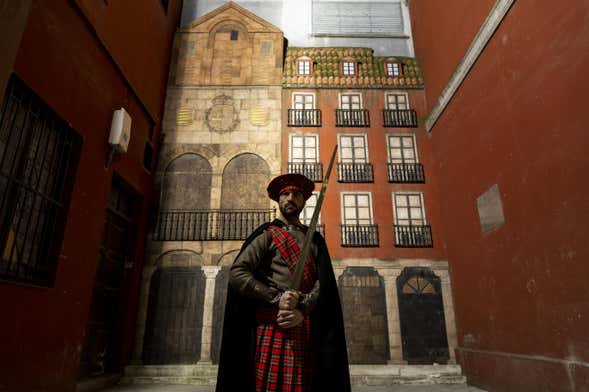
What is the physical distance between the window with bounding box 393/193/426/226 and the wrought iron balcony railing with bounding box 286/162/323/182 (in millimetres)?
2236

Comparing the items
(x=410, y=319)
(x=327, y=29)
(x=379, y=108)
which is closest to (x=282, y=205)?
(x=410, y=319)

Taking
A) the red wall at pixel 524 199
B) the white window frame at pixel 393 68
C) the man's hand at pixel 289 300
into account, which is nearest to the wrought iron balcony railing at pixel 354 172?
the red wall at pixel 524 199

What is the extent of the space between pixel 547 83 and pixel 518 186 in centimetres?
187

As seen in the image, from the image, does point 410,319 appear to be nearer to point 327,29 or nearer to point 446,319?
point 446,319

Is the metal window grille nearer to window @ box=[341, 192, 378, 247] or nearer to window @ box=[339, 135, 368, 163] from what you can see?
window @ box=[339, 135, 368, 163]

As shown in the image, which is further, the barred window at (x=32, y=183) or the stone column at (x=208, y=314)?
the stone column at (x=208, y=314)

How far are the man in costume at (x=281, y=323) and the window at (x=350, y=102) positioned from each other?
31.9 feet

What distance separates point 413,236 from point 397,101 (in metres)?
4.35

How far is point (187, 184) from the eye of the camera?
11133mm

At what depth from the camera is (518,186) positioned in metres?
7.30

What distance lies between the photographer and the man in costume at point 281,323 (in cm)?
253

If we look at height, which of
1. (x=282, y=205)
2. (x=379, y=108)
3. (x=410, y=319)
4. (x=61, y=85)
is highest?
(x=379, y=108)

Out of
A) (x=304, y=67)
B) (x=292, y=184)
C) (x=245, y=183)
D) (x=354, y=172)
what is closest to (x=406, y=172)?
(x=354, y=172)

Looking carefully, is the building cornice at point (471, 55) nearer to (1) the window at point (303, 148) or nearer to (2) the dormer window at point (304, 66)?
(1) the window at point (303, 148)
